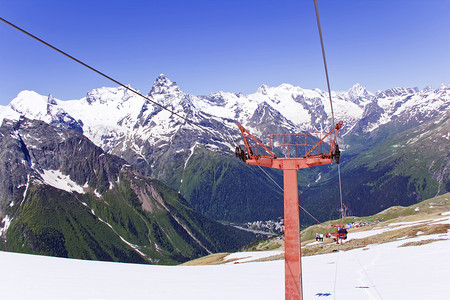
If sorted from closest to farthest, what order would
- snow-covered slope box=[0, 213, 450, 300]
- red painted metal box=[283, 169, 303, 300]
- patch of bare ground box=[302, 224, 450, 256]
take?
red painted metal box=[283, 169, 303, 300] < snow-covered slope box=[0, 213, 450, 300] < patch of bare ground box=[302, 224, 450, 256]

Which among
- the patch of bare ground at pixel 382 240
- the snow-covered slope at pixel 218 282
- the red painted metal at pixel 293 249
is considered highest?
the red painted metal at pixel 293 249

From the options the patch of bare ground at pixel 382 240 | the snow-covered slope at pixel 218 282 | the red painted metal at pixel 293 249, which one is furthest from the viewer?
the patch of bare ground at pixel 382 240

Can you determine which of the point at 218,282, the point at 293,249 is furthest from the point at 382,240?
the point at 293,249

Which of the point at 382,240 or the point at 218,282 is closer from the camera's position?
the point at 218,282

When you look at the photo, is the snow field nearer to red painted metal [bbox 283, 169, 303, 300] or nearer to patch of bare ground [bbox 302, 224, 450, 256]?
red painted metal [bbox 283, 169, 303, 300]

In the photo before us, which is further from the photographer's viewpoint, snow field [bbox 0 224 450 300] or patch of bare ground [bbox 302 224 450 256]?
patch of bare ground [bbox 302 224 450 256]

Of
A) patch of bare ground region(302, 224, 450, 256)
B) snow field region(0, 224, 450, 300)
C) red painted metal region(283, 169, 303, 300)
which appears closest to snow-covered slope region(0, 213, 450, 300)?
Result: snow field region(0, 224, 450, 300)

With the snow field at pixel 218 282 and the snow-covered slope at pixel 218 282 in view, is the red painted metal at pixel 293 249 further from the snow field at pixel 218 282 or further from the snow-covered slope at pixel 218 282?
the snow field at pixel 218 282

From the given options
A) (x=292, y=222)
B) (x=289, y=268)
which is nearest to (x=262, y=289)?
(x=289, y=268)

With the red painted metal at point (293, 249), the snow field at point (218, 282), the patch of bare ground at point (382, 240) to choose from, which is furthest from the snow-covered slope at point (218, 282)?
the patch of bare ground at point (382, 240)

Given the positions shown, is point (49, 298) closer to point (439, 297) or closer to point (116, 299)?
point (116, 299)

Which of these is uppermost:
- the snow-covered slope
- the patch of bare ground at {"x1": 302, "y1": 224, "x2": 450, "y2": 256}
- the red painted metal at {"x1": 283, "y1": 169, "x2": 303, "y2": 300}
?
the red painted metal at {"x1": 283, "y1": 169, "x2": 303, "y2": 300}

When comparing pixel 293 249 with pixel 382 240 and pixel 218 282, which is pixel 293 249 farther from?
pixel 382 240

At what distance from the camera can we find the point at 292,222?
2006cm
